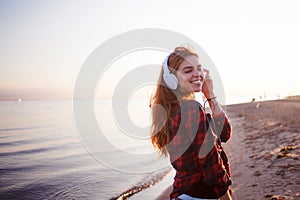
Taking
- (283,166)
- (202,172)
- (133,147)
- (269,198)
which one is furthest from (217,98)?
(133,147)

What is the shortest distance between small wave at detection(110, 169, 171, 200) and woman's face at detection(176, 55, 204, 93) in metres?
7.26

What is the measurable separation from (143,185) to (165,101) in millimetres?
8213

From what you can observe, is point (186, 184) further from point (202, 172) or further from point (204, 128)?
point (204, 128)

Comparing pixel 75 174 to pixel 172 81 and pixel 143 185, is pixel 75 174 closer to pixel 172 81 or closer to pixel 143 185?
pixel 143 185

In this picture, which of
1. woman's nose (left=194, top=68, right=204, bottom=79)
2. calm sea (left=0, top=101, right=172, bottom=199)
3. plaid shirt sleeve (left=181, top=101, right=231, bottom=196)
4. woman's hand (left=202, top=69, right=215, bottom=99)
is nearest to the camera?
plaid shirt sleeve (left=181, top=101, right=231, bottom=196)

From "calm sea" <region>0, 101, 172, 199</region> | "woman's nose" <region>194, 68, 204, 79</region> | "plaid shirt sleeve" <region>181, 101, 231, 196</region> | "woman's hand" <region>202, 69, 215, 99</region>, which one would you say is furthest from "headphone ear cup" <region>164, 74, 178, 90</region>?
"calm sea" <region>0, 101, 172, 199</region>

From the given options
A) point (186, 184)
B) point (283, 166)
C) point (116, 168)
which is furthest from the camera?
point (116, 168)

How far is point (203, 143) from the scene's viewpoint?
172cm

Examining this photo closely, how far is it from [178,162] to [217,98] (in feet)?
2.54

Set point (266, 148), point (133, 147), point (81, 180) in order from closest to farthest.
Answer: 1. point (81, 180)
2. point (266, 148)
3. point (133, 147)

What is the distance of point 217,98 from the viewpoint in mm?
2287

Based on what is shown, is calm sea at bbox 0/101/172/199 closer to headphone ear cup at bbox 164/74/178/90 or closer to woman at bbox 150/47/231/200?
woman at bbox 150/47/231/200

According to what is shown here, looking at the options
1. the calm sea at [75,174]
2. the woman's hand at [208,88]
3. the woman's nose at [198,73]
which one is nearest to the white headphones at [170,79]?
the woman's nose at [198,73]

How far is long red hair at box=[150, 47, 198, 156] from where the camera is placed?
201 cm
